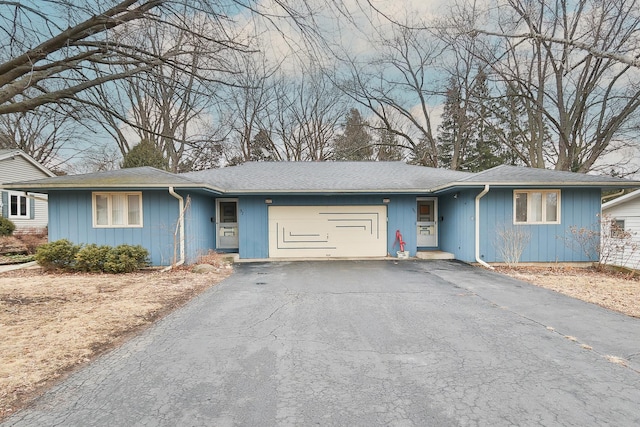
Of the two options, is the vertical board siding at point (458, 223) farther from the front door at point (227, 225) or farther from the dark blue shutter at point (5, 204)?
the dark blue shutter at point (5, 204)

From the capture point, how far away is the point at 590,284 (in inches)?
276

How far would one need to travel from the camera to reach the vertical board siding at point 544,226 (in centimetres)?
965

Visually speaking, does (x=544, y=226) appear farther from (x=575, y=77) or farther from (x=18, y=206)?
(x=18, y=206)

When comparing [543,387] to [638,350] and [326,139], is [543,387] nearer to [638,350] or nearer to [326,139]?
[638,350]

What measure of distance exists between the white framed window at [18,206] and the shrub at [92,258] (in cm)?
1153

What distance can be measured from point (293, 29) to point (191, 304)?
4.17 m

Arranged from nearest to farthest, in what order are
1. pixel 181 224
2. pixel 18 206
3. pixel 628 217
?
1. pixel 181 224
2. pixel 628 217
3. pixel 18 206

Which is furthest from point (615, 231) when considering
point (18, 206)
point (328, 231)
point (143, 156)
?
point (18, 206)

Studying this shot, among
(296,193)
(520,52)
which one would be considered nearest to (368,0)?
(296,193)

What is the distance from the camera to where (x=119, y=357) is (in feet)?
10.6

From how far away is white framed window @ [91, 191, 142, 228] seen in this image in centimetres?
920

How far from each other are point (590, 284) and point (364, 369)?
21.4 ft

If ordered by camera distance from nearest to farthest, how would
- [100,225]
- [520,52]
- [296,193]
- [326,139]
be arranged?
[100,225]
[296,193]
[520,52]
[326,139]

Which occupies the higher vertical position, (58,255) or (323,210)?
(323,210)
